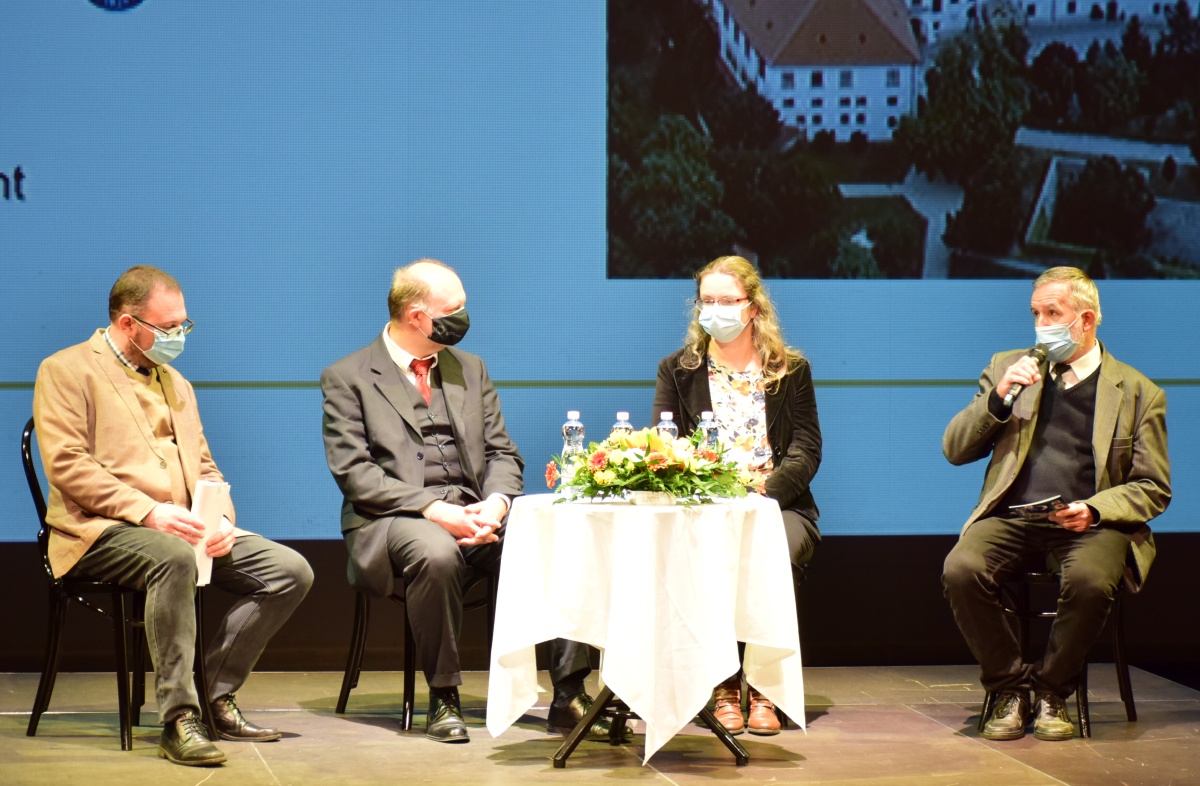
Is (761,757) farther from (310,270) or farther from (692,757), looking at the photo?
(310,270)

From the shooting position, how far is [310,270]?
17.7ft

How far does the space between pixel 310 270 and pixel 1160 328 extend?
338 cm

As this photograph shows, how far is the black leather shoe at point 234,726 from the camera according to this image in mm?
4293

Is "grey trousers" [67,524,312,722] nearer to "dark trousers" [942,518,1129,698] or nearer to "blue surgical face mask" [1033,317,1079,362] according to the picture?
"dark trousers" [942,518,1129,698]

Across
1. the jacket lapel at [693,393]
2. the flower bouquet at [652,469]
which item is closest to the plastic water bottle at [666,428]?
the flower bouquet at [652,469]

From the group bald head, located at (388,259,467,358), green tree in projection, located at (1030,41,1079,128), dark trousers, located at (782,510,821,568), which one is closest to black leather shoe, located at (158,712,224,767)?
bald head, located at (388,259,467,358)

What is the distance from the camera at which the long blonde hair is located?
A: 4828 mm

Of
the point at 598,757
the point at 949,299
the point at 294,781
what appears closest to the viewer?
Answer: the point at 294,781

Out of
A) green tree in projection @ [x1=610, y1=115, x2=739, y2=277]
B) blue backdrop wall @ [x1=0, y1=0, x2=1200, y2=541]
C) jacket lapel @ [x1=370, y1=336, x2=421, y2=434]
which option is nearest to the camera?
jacket lapel @ [x1=370, y1=336, x2=421, y2=434]

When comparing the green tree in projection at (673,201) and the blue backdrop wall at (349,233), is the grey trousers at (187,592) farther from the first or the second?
the green tree in projection at (673,201)

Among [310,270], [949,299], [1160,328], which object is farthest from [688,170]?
[1160,328]

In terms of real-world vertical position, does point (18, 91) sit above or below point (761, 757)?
above

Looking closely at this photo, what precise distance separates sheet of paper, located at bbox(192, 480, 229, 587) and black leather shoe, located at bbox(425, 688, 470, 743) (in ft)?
2.58

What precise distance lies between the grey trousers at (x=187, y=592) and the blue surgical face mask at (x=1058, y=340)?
98.5 inches
